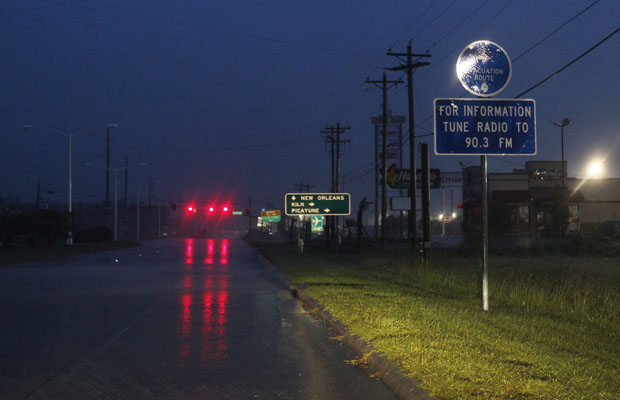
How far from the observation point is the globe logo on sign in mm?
11891

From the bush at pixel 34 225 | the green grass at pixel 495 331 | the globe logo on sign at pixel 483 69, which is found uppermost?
the globe logo on sign at pixel 483 69

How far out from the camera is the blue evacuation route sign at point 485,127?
11.7 meters

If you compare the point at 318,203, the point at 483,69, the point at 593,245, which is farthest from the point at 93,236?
the point at 483,69

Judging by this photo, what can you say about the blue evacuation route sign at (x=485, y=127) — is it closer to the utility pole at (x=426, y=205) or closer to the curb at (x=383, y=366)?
the curb at (x=383, y=366)

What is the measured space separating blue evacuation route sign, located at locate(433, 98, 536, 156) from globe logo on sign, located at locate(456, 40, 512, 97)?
0.26 m

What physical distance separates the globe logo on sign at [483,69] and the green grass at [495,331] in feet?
13.7

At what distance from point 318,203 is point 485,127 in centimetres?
3211

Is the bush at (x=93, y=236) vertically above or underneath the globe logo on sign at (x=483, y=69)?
underneath

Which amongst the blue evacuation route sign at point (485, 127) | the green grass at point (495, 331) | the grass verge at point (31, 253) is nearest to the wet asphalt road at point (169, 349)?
the green grass at point (495, 331)

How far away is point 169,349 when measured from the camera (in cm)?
973

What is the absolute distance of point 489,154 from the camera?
11.8 metres

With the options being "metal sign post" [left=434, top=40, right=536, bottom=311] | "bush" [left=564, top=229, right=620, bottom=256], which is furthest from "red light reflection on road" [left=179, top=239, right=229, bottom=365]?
"bush" [left=564, top=229, right=620, bottom=256]

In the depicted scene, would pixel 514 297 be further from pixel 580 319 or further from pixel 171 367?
pixel 171 367

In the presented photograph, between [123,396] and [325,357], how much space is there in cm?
315
